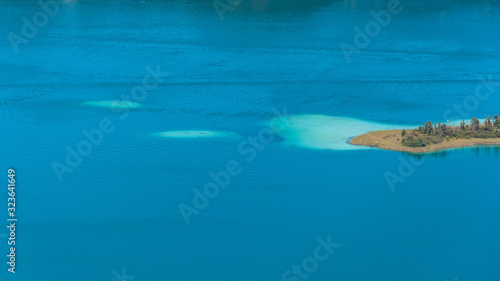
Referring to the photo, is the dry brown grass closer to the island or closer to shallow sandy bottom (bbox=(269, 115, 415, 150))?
the island

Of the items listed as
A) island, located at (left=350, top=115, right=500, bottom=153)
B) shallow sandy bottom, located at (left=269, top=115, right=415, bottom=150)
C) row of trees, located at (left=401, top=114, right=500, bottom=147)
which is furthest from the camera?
row of trees, located at (left=401, top=114, right=500, bottom=147)

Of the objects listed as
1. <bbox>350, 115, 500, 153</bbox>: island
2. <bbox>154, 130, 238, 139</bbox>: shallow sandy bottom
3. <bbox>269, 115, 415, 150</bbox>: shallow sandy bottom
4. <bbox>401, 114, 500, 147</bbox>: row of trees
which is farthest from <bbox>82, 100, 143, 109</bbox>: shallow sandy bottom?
<bbox>401, 114, 500, 147</bbox>: row of trees

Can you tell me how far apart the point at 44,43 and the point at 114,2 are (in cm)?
686

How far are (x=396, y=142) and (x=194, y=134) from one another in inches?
222

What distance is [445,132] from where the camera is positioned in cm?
2150

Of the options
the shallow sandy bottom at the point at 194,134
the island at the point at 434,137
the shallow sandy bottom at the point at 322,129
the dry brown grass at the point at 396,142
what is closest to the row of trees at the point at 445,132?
the island at the point at 434,137

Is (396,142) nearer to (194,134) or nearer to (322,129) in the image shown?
(322,129)

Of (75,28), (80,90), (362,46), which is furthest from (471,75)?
(75,28)

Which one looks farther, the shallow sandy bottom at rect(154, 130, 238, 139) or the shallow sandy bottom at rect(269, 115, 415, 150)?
the shallow sandy bottom at rect(154, 130, 238, 139)

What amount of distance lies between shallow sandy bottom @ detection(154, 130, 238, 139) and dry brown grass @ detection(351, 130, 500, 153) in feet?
11.8

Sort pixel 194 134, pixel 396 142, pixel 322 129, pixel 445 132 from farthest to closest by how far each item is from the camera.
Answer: pixel 322 129 → pixel 445 132 → pixel 194 134 → pixel 396 142

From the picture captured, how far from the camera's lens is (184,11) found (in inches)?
1312

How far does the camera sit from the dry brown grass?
20.7 m

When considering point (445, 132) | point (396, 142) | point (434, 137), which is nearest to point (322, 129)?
point (396, 142)
